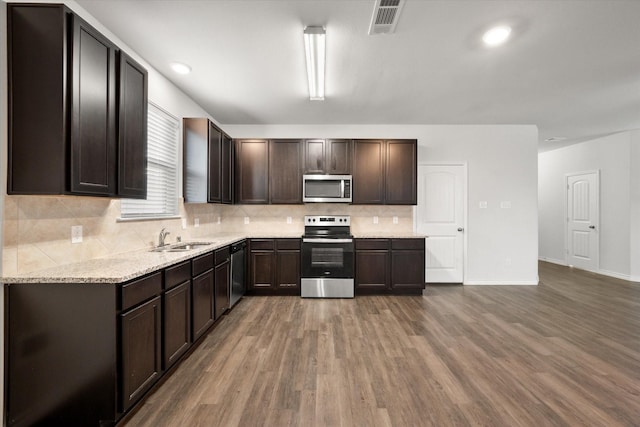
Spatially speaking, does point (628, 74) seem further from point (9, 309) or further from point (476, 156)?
point (9, 309)

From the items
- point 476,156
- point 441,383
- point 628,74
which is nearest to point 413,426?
point 441,383

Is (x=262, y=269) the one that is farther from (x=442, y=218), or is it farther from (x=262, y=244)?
(x=442, y=218)

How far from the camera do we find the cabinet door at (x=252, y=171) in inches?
185

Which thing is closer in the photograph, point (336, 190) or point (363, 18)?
point (363, 18)

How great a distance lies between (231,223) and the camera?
5008 millimetres

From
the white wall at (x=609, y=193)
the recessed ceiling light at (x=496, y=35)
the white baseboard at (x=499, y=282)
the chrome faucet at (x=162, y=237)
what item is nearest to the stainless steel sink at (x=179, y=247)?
the chrome faucet at (x=162, y=237)

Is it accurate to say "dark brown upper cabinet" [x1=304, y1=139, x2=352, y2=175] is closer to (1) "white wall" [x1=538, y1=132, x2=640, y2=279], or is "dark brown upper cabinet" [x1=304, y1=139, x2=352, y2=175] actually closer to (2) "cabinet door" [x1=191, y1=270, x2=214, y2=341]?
(2) "cabinet door" [x1=191, y1=270, x2=214, y2=341]

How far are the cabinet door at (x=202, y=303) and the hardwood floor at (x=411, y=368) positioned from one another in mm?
183

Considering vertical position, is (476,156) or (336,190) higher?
(476,156)

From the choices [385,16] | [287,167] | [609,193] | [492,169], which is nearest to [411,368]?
[385,16]

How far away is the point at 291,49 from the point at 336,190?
7.59 feet

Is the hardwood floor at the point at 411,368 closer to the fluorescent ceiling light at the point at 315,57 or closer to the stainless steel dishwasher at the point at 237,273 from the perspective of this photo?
the stainless steel dishwasher at the point at 237,273

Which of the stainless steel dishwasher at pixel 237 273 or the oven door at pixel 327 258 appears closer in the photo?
the stainless steel dishwasher at pixel 237 273

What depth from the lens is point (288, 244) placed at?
4379 millimetres
